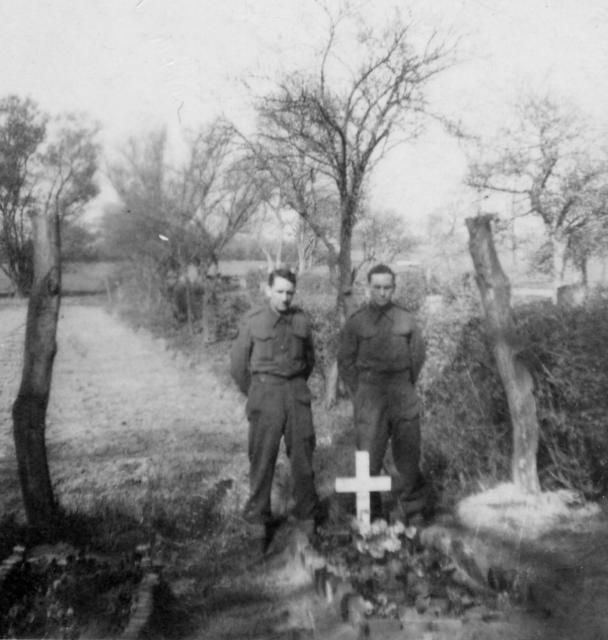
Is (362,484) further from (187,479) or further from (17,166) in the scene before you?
(17,166)

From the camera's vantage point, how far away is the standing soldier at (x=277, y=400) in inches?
192

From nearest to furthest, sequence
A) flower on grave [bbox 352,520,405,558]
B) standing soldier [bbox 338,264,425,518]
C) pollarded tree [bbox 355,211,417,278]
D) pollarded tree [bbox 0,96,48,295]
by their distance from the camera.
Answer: flower on grave [bbox 352,520,405,558] → standing soldier [bbox 338,264,425,518] → pollarded tree [bbox 0,96,48,295] → pollarded tree [bbox 355,211,417,278]

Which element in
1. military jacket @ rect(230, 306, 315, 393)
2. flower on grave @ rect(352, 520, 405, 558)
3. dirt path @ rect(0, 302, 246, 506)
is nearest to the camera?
flower on grave @ rect(352, 520, 405, 558)

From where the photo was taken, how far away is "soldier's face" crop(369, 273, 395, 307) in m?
5.00

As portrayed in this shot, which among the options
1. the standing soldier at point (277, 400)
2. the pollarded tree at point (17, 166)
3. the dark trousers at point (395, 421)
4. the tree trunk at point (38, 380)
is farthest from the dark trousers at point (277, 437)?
the pollarded tree at point (17, 166)

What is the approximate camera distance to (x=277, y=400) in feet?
16.0

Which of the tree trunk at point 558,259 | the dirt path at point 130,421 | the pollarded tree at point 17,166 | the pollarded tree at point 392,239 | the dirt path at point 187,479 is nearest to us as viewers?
the dirt path at point 187,479

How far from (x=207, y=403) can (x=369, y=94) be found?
5518mm

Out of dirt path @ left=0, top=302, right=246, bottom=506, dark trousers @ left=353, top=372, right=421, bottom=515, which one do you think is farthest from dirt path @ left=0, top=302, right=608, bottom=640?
dark trousers @ left=353, top=372, right=421, bottom=515

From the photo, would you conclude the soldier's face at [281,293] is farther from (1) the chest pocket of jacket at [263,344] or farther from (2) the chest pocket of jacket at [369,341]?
(2) the chest pocket of jacket at [369,341]

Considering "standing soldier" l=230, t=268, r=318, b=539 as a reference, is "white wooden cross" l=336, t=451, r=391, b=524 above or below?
below

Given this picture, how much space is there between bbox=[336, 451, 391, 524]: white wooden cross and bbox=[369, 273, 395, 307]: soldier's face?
107 cm

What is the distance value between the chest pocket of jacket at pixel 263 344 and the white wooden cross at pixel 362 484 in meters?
0.92

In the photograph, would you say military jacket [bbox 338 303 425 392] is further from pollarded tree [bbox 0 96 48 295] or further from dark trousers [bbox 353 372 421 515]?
pollarded tree [bbox 0 96 48 295]
